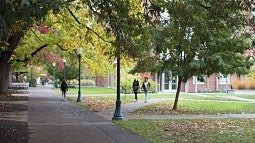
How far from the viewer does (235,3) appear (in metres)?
11.1

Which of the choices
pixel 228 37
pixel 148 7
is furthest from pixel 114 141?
pixel 228 37

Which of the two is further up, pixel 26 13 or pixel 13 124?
pixel 26 13

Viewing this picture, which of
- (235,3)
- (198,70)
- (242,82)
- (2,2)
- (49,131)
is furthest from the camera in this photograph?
(242,82)

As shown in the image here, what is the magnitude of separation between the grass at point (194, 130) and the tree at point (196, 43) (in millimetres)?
2838

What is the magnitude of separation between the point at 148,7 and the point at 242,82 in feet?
153

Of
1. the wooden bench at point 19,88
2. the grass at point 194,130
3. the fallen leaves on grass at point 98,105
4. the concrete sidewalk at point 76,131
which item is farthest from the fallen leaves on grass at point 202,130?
the wooden bench at point 19,88

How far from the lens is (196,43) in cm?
1817

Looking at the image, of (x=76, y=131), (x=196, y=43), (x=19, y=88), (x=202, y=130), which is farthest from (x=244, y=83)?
(x=76, y=131)

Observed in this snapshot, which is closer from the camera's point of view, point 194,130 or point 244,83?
point 194,130

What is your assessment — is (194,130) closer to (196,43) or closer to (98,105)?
(196,43)

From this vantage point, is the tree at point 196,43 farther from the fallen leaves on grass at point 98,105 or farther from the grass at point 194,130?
the fallen leaves on grass at point 98,105

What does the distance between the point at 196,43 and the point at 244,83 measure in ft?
135

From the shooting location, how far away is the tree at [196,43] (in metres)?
12.6

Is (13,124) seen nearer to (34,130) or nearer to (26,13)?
(34,130)
